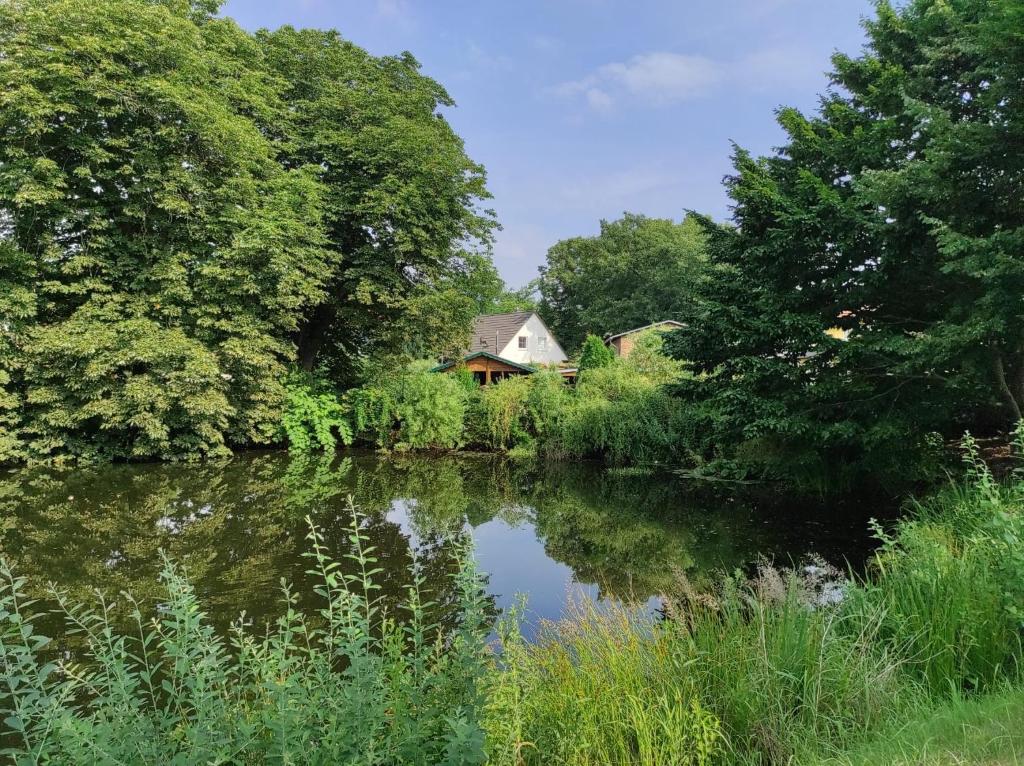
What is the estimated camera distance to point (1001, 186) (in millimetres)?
6395

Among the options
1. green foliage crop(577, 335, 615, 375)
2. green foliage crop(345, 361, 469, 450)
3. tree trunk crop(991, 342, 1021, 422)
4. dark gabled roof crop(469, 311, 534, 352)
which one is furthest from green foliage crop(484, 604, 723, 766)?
dark gabled roof crop(469, 311, 534, 352)

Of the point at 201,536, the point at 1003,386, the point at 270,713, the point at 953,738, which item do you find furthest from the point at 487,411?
the point at 953,738

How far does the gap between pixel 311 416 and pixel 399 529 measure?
1077cm

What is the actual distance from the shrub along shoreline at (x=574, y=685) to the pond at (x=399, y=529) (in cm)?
200

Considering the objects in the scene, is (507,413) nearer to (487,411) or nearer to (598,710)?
(487,411)

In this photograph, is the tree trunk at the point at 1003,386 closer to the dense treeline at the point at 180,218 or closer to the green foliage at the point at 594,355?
the dense treeline at the point at 180,218

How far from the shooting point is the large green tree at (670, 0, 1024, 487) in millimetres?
6184

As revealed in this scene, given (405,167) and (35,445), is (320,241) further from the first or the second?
(35,445)

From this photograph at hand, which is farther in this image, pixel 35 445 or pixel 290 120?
pixel 290 120

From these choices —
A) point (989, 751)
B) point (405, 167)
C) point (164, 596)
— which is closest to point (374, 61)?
point (405, 167)

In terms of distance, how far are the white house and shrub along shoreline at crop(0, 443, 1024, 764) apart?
3632cm

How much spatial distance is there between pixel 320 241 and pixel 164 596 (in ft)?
39.8

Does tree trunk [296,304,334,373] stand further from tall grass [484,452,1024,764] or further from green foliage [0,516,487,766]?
green foliage [0,516,487,766]

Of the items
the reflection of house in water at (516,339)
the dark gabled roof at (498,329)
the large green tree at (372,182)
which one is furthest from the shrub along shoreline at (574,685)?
the dark gabled roof at (498,329)
